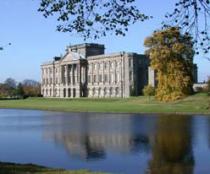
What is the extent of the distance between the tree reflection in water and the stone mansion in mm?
90614

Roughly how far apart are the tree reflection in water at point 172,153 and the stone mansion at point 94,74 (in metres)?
90.6

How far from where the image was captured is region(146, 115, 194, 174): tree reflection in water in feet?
66.4

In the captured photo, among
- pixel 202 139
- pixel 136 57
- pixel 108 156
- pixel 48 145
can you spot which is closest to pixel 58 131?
pixel 48 145

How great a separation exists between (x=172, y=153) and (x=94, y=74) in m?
132

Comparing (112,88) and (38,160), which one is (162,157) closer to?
(38,160)

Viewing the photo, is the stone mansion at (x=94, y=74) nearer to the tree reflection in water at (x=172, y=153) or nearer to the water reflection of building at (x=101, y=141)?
the water reflection of building at (x=101, y=141)

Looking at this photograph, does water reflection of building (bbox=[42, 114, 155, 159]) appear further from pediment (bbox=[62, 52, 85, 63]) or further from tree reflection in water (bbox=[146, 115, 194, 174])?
pediment (bbox=[62, 52, 85, 63])

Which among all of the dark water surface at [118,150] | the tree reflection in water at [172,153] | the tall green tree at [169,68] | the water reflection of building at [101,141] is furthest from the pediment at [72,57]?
the tree reflection in water at [172,153]

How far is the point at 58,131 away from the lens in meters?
40.4

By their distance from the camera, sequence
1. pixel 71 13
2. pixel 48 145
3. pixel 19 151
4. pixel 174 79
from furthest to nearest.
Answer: pixel 174 79
pixel 48 145
pixel 19 151
pixel 71 13

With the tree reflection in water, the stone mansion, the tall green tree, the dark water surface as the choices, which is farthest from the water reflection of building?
the stone mansion

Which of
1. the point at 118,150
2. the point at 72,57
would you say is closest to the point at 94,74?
the point at 72,57

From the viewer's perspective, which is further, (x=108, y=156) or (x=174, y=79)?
(x=174, y=79)

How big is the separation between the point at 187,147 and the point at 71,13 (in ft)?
57.6
